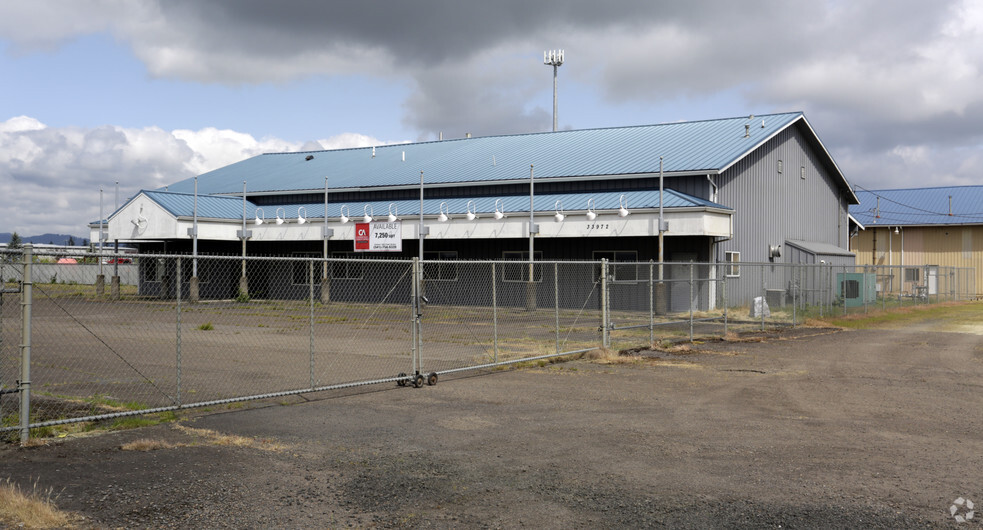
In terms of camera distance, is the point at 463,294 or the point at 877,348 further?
the point at 463,294

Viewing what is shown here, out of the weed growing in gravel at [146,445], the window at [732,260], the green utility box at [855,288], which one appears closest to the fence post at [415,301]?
the weed growing in gravel at [146,445]

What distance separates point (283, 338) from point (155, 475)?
1348 cm

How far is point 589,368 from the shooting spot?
15.4m

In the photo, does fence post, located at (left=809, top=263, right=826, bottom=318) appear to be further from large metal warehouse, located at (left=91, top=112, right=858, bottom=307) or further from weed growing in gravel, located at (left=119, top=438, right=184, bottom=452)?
weed growing in gravel, located at (left=119, top=438, right=184, bottom=452)

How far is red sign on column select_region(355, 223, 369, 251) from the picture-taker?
36125mm

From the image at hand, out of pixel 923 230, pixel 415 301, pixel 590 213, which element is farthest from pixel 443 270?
pixel 923 230

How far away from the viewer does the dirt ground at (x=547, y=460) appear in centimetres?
634

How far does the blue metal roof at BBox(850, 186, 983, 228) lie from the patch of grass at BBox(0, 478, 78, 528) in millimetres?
55690

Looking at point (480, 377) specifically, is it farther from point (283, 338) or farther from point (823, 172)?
point (823, 172)

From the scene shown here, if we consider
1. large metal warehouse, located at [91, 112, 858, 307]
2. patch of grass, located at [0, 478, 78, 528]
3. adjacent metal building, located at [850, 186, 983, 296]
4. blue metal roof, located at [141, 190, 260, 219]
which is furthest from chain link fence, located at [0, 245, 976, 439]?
adjacent metal building, located at [850, 186, 983, 296]

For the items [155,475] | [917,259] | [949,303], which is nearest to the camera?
[155,475]

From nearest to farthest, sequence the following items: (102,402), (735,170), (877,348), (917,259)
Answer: (102,402) < (877,348) < (735,170) < (917,259)

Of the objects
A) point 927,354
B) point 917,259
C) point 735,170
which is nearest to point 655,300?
point 735,170

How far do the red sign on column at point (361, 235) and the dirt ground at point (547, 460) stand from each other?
2364 centimetres
